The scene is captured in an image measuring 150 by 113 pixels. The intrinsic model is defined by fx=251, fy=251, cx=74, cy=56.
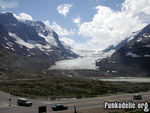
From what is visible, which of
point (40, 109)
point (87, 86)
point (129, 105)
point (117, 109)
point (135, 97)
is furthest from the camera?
point (87, 86)

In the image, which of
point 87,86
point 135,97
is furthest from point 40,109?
point 87,86

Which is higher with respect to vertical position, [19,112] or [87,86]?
[87,86]

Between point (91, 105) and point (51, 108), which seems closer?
point (51, 108)

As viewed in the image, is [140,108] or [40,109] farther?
[140,108]

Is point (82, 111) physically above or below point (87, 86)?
below

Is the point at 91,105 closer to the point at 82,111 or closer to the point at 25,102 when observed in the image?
the point at 82,111

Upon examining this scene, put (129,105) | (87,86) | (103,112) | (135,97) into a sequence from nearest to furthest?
(103,112) → (129,105) → (135,97) → (87,86)

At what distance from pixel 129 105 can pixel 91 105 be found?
946 cm

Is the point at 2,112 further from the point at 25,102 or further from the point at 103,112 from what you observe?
the point at 103,112

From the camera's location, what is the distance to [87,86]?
405 ft

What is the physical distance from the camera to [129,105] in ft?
205

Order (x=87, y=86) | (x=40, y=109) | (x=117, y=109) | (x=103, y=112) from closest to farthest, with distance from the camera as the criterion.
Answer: (x=40, y=109)
(x=103, y=112)
(x=117, y=109)
(x=87, y=86)

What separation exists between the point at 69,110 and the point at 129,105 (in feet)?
52.7

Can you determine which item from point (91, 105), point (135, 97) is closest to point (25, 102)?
point (91, 105)
